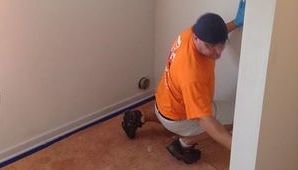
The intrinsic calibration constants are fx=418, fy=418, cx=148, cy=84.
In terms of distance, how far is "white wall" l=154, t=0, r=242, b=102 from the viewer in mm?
2002

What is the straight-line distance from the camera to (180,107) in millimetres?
1955

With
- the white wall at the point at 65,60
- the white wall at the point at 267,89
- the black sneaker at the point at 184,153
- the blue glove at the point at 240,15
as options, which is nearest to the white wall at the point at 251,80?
the white wall at the point at 267,89

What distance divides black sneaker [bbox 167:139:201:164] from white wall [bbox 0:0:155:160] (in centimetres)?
51

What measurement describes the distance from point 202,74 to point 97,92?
712 millimetres

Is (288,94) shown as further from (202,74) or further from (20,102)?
(20,102)

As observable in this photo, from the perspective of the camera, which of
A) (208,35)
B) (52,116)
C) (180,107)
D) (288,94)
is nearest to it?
(288,94)

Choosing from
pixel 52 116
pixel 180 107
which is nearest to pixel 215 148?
pixel 180 107

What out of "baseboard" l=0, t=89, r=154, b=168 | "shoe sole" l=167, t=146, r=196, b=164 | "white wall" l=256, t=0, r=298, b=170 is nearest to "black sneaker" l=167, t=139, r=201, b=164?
"shoe sole" l=167, t=146, r=196, b=164

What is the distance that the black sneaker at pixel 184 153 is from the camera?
6.48 ft

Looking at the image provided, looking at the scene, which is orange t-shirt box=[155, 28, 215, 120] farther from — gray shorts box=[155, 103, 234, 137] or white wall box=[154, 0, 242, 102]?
white wall box=[154, 0, 242, 102]

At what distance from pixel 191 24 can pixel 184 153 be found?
0.67m

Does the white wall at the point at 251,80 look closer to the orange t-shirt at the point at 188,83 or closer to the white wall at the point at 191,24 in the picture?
the orange t-shirt at the point at 188,83

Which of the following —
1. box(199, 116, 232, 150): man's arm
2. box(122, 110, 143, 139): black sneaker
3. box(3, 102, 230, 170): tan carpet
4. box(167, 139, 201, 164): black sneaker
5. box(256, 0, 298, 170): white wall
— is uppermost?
box(256, 0, 298, 170): white wall

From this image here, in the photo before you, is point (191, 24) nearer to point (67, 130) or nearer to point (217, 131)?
point (217, 131)
